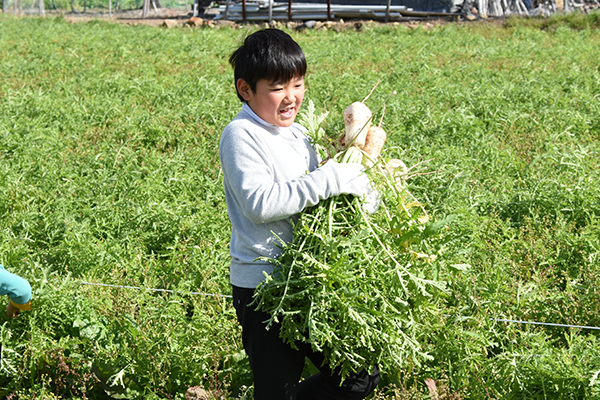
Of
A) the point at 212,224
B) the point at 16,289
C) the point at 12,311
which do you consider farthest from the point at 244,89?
the point at 212,224

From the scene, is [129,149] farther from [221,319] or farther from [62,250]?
[221,319]

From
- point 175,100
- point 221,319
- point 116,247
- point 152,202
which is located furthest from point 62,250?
point 175,100

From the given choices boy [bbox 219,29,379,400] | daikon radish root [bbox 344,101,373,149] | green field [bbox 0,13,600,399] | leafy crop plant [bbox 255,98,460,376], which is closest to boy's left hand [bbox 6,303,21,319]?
green field [bbox 0,13,600,399]

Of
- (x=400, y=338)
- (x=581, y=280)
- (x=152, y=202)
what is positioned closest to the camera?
(x=400, y=338)

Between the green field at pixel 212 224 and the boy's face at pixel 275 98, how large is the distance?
1.34 ft

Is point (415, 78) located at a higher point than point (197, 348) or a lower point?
higher

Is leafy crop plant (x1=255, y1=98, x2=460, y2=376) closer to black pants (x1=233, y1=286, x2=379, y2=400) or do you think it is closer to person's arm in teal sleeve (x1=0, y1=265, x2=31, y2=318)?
black pants (x1=233, y1=286, x2=379, y2=400)

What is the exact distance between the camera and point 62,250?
4004mm

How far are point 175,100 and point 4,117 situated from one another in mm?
2077

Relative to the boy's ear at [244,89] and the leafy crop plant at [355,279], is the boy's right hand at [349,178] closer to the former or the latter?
the leafy crop plant at [355,279]

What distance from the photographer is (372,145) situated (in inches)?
89.2

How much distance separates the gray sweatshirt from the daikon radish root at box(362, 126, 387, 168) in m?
0.23

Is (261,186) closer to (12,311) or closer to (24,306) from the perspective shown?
(24,306)

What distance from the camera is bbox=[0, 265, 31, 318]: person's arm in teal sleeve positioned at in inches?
111
